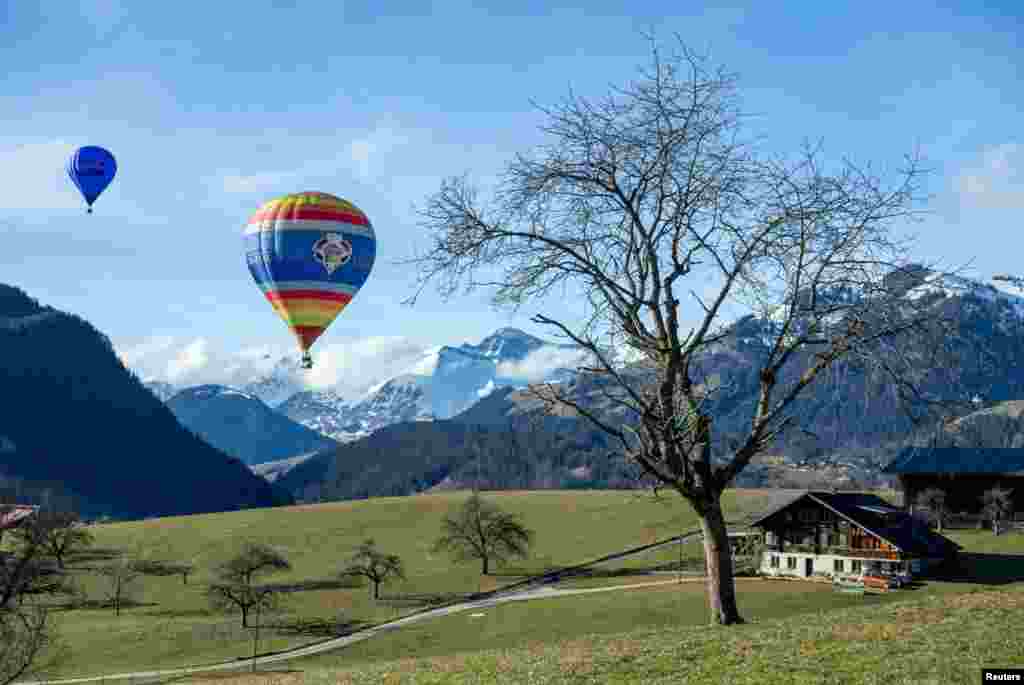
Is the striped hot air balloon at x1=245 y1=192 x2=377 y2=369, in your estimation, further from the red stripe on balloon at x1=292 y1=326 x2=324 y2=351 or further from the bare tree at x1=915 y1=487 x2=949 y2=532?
the bare tree at x1=915 y1=487 x2=949 y2=532

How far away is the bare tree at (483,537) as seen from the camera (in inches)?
4582

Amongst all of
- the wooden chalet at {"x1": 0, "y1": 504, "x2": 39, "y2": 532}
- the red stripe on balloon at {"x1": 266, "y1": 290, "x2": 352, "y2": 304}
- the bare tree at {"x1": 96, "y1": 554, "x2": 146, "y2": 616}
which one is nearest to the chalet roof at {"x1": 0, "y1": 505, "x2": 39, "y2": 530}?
the wooden chalet at {"x1": 0, "y1": 504, "x2": 39, "y2": 532}

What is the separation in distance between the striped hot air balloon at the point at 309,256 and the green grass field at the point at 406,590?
23558 mm

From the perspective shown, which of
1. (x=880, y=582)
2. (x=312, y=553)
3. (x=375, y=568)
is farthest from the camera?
(x=312, y=553)

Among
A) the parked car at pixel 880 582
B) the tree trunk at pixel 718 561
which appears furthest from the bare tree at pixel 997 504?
the tree trunk at pixel 718 561

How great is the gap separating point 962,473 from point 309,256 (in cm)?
9066

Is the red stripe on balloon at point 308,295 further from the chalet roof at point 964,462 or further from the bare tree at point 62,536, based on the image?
→ the chalet roof at point 964,462

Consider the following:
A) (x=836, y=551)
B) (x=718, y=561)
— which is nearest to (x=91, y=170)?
(x=836, y=551)

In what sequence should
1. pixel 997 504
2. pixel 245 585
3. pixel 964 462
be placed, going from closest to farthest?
1. pixel 245 585
2. pixel 997 504
3. pixel 964 462

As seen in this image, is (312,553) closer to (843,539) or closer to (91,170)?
(91,170)

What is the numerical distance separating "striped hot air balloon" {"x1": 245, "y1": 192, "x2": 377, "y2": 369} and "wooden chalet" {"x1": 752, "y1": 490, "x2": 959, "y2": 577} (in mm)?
49500

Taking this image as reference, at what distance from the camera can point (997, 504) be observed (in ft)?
399

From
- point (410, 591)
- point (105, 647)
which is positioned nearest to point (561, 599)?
point (410, 591)

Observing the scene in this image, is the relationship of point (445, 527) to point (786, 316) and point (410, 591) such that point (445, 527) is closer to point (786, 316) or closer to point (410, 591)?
point (410, 591)
